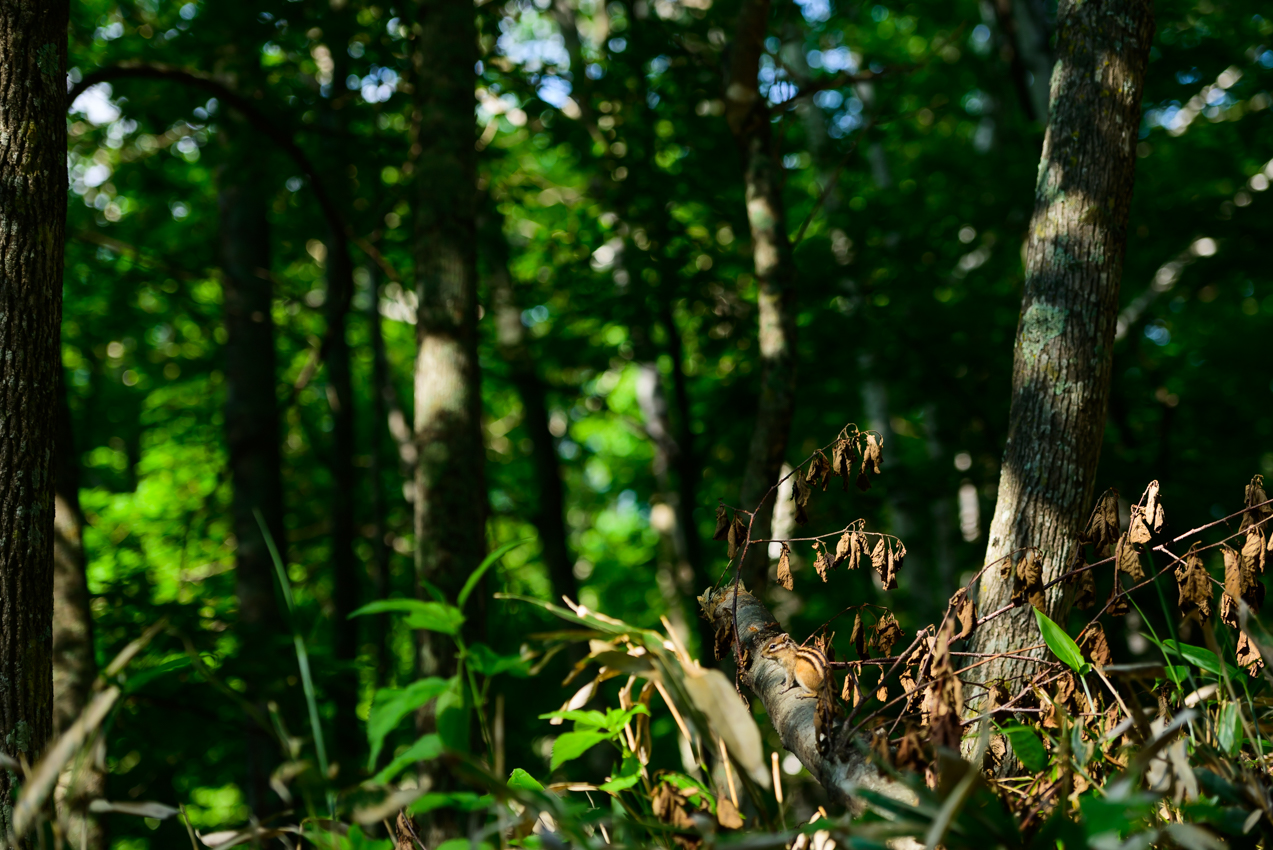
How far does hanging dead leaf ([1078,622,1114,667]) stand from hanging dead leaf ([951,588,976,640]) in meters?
0.24

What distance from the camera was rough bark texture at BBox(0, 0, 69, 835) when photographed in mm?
1890

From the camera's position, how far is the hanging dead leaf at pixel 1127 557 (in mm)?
1599

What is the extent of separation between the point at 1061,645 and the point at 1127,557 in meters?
0.25

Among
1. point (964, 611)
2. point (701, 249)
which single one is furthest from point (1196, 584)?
point (701, 249)

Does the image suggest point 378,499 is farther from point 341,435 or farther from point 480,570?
point 480,570

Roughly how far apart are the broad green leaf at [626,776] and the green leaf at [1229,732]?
0.95m

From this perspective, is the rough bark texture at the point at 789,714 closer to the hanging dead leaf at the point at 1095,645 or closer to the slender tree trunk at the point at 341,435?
the hanging dead leaf at the point at 1095,645

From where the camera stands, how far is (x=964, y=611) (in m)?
1.58

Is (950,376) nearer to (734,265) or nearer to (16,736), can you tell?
(734,265)

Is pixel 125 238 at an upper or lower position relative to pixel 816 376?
upper

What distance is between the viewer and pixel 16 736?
6.05 ft

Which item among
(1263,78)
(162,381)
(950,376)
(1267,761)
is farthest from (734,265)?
(162,381)

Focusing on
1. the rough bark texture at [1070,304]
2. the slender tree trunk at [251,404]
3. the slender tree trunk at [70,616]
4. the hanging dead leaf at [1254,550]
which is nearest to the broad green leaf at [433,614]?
the hanging dead leaf at [1254,550]

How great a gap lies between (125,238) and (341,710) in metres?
6.67
